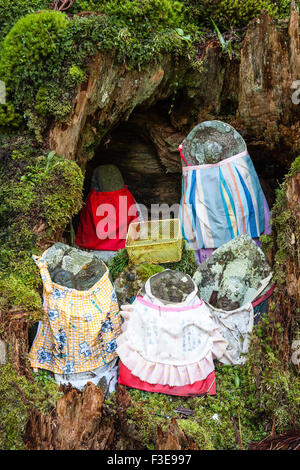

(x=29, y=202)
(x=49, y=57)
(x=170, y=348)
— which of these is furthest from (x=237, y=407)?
(x=49, y=57)

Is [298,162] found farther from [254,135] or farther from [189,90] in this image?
[189,90]

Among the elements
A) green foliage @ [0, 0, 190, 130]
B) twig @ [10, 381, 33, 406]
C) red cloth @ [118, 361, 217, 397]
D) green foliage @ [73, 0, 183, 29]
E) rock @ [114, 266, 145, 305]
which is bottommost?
red cloth @ [118, 361, 217, 397]

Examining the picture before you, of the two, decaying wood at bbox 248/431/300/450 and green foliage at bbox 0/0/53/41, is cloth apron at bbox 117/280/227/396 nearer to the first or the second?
decaying wood at bbox 248/431/300/450

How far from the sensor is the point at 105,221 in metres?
7.00

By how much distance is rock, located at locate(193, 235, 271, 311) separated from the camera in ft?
15.7

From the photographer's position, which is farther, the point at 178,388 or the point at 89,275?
the point at 89,275

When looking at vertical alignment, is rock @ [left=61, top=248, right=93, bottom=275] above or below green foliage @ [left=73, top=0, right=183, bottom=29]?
below

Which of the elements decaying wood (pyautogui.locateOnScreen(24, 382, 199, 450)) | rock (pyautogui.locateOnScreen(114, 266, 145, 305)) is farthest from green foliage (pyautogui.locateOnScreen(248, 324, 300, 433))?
rock (pyautogui.locateOnScreen(114, 266, 145, 305))

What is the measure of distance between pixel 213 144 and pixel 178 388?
301cm

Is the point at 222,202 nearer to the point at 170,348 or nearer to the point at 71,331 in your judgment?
the point at 170,348

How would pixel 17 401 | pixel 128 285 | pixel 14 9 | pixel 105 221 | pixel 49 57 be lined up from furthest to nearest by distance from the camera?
pixel 105 221
pixel 14 9
pixel 49 57
pixel 128 285
pixel 17 401

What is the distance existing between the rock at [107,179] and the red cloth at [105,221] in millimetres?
70

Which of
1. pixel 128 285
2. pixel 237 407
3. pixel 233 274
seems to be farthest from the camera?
pixel 128 285

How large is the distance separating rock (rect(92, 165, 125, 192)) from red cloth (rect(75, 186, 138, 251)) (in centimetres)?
7
